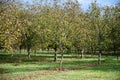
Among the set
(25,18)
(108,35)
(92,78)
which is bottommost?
(92,78)

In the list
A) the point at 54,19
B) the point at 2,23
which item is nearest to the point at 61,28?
the point at 54,19

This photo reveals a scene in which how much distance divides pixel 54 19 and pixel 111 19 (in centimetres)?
1989

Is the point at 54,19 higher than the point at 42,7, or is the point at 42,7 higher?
the point at 42,7

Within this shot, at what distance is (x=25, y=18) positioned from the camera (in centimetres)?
7569

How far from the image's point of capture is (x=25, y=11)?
249ft

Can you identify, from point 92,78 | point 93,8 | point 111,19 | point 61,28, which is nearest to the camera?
point 92,78

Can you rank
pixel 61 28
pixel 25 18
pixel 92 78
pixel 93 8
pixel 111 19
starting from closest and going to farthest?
pixel 92 78, pixel 61 28, pixel 93 8, pixel 111 19, pixel 25 18

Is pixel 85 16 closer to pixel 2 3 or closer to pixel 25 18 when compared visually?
pixel 25 18

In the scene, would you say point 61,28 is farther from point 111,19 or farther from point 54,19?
point 111,19

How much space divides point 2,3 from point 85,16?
3408 cm

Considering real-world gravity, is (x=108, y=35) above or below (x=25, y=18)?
below

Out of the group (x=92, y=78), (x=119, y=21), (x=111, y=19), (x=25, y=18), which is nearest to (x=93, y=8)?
(x=111, y=19)

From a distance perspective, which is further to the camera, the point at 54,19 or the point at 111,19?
the point at 111,19

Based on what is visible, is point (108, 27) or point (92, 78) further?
point (108, 27)
